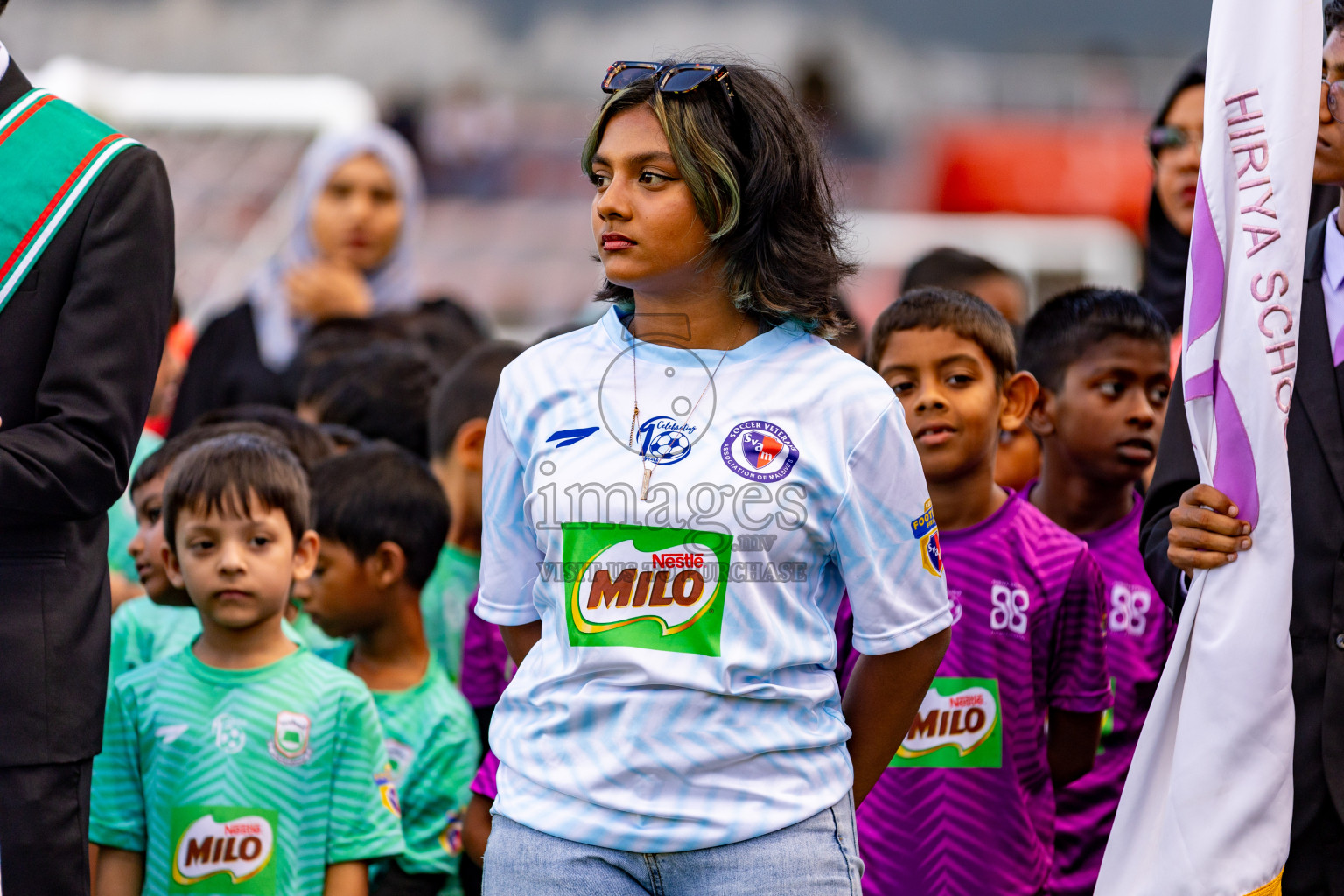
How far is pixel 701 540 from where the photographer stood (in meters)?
2.14

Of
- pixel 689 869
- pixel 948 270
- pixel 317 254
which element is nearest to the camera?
pixel 689 869

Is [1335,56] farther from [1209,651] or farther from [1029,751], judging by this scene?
[1029,751]

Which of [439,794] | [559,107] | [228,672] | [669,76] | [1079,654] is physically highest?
[559,107]

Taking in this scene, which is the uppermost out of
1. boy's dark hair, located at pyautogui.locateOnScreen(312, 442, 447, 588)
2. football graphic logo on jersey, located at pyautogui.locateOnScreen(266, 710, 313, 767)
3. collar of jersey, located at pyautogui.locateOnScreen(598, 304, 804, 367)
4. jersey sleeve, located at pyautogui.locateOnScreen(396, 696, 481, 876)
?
collar of jersey, located at pyautogui.locateOnScreen(598, 304, 804, 367)

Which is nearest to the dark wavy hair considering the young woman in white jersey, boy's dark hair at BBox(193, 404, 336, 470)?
the young woman in white jersey

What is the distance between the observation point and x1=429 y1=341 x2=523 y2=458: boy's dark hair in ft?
14.2

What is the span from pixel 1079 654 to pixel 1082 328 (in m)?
0.92

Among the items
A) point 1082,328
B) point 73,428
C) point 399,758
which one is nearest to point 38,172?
point 73,428

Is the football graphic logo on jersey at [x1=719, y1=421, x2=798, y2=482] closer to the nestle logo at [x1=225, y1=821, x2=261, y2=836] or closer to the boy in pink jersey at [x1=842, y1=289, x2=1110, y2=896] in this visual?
the boy in pink jersey at [x1=842, y1=289, x2=1110, y2=896]

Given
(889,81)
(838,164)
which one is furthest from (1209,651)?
(889,81)

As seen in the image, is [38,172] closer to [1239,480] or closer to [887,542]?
[887,542]

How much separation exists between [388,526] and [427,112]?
20.6m

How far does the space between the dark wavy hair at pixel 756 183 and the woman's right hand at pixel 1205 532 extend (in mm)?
601

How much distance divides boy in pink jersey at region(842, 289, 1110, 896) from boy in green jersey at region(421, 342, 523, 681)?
1373 mm
